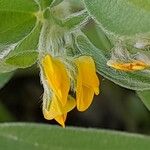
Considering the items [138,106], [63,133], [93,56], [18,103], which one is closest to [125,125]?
[138,106]

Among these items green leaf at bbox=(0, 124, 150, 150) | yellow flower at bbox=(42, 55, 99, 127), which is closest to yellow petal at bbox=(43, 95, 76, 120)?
yellow flower at bbox=(42, 55, 99, 127)

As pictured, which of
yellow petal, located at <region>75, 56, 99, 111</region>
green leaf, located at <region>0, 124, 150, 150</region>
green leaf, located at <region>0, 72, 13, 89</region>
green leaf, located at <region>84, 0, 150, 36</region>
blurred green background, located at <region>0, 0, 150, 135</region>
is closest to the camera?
green leaf, located at <region>84, 0, 150, 36</region>

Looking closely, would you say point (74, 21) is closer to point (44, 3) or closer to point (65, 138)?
point (44, 3)

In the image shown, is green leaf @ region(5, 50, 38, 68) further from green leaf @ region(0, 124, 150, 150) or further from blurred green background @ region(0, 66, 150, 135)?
blurred green background @ region(0, 66, 150, 135)

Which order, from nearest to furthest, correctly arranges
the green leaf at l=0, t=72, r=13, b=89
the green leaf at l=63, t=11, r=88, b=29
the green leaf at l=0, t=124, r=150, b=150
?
the green leaf at l=63, t=11, r=88, b=29, the green leaf at l=0, t=124, r=150, b=150, the green leaf at l=0, t=72, r=13, b=89

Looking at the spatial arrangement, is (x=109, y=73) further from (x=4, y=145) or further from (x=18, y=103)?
(x=18, y=103)

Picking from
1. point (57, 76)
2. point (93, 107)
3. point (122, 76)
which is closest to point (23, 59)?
point (57, 76)

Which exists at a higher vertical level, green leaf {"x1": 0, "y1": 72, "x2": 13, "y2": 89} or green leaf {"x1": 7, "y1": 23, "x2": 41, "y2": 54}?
green leaf {"x1": 7, "y1": 23, "x2": 41, "y2": 54}
